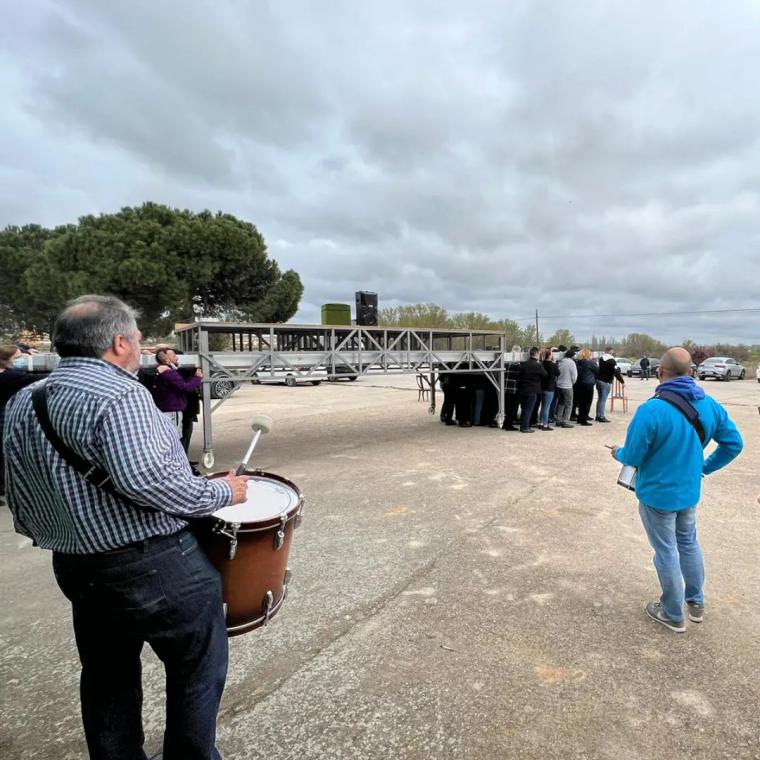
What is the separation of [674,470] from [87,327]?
3020 millimetres

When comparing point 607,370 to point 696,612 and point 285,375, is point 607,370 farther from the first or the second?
point 696,612

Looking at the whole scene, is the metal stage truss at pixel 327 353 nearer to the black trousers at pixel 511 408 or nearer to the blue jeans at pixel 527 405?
the black trousers at pixel 511 408

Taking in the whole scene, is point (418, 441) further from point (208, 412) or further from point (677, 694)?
point (677, 694)

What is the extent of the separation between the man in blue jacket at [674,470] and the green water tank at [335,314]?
6482 millimetres

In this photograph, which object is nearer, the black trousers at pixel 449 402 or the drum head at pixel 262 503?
the drum head at pixel 262 503

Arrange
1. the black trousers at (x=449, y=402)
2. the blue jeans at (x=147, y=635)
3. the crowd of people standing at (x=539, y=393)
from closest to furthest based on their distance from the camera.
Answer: the blue jeans at (x=147, y=635) < the crowd of people standing at (x=539, y=393) < the black trousers at (x=449, y=402)

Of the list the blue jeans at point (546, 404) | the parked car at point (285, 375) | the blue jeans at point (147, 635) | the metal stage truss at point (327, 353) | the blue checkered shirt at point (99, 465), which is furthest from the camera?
the blue jeans at point (546, 404)

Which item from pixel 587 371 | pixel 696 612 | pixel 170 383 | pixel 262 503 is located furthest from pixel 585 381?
pixel 262 503

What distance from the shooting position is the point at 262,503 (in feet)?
6.77

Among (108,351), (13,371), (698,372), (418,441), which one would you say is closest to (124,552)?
(108,351)

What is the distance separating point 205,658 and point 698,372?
33.4 metres

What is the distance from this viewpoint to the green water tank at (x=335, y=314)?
8.76 metres

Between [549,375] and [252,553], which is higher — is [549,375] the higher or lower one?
the higher one

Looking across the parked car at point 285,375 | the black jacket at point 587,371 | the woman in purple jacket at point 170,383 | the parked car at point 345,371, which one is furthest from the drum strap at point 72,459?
the black jacket at point 587,371
